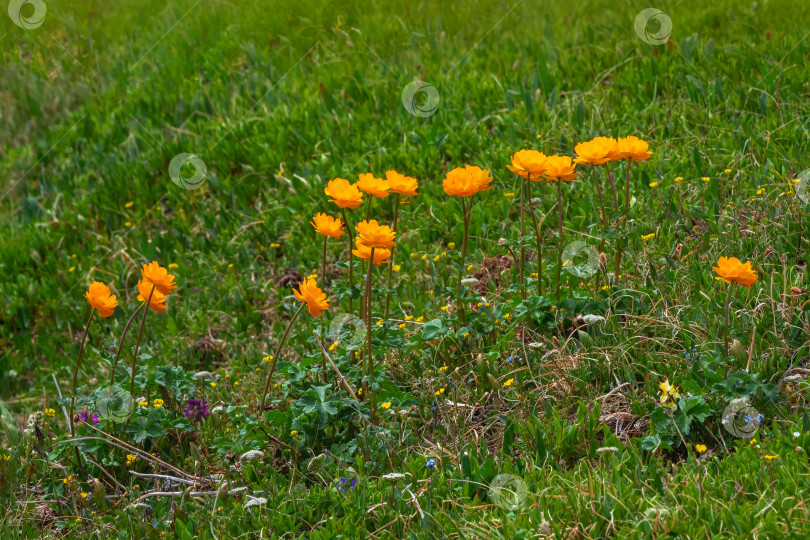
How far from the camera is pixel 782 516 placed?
2.16 metres

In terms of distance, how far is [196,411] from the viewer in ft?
11.4

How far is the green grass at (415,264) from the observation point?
8.62 feet

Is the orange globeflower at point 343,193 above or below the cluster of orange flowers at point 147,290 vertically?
above

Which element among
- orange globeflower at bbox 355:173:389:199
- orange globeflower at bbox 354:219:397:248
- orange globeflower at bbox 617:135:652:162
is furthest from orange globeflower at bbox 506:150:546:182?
orange globeflower at bbox 354:219:397:248

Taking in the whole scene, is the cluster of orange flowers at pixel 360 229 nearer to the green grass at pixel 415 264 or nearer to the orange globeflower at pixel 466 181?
the orange globeflower at pixel 466 181

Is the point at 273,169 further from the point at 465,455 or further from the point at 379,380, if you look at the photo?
the point at 465,455

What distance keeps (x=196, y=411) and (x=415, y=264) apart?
140cm

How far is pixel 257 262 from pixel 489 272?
1.54 m

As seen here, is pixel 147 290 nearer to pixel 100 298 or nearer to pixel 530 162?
pixel 100 298

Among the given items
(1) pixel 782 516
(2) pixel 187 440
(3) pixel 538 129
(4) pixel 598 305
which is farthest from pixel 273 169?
(1) pixel 782 516

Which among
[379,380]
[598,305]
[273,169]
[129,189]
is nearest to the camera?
[379,380]

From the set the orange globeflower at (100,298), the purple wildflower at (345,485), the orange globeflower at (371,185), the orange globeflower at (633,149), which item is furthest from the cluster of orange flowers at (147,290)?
the orange globeflower at (633,149)

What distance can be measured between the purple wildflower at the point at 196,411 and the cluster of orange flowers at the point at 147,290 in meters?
0.56

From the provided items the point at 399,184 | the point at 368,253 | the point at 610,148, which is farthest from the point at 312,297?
the point at 610,148
